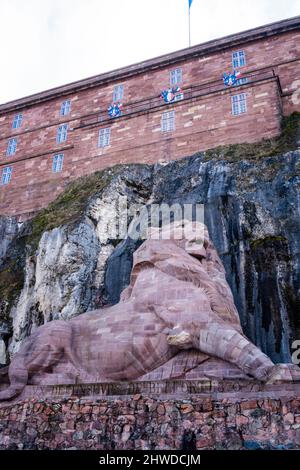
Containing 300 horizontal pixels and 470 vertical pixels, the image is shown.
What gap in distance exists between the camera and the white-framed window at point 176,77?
26984 millimetres

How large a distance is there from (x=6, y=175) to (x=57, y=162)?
149 inches

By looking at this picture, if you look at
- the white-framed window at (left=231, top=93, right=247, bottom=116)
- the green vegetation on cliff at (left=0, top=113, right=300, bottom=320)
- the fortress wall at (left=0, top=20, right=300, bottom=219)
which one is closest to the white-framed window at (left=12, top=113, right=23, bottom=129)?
the fortress wall at (left=0, top=20, right=300, bottom=219)

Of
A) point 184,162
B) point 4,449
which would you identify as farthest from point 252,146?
point 4,449

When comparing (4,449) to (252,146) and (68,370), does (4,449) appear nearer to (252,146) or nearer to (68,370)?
(68,370)

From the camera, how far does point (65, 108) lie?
1191 inches

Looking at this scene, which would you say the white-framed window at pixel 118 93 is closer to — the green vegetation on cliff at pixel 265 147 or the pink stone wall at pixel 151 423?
the green vegetation on cliff at pixel 265 147

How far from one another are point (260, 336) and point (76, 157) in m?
16.3

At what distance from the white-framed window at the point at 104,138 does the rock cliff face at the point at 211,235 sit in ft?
13.6

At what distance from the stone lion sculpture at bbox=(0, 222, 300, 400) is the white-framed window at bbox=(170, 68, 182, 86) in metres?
20.8

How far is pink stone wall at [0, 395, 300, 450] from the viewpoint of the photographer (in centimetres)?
504

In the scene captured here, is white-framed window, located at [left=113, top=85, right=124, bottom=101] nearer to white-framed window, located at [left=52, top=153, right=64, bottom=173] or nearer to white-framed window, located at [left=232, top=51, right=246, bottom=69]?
white-framed window, located at [left=52, top=153, right=64, bottom=173]

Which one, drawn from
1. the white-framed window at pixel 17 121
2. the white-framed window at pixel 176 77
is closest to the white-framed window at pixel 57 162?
the white-framed window at pixel 17 121

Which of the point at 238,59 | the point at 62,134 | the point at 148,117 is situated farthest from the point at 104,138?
the point at 238,59

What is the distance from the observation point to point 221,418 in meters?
5.24
